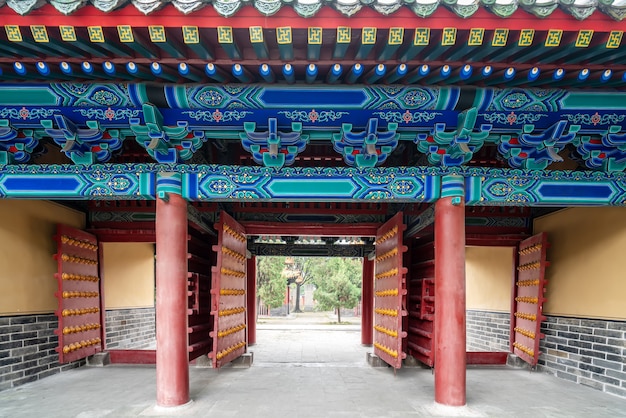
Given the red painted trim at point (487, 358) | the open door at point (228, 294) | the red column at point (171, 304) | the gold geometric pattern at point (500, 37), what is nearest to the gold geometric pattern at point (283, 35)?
the gold geometric pattern at point (500, 37)

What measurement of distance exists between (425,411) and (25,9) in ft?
16.1

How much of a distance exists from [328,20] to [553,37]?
5.64 feet

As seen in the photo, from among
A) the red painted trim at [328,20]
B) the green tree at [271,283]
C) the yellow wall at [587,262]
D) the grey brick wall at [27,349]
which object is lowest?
the green tree at [271,283]

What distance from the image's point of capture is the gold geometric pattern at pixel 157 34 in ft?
10.4

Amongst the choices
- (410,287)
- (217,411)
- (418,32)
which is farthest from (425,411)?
(418,32)

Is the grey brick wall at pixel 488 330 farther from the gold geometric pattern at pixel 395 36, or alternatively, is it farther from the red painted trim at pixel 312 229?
the gold geometric pattern at pixel 395 36

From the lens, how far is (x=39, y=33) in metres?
3.16

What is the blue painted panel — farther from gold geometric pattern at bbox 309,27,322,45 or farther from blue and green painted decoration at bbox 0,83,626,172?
gold geometric pattern at bbox 309,27,322,45

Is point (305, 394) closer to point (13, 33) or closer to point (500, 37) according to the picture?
point (500, 37)

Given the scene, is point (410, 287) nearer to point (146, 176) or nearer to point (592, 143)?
A: point (592, 143)

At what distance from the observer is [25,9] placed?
299 cm

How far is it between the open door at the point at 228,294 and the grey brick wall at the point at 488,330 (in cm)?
528

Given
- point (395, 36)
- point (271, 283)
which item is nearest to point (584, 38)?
point (395, 36)

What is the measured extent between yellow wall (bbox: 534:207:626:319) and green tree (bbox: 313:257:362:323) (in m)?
12.1
